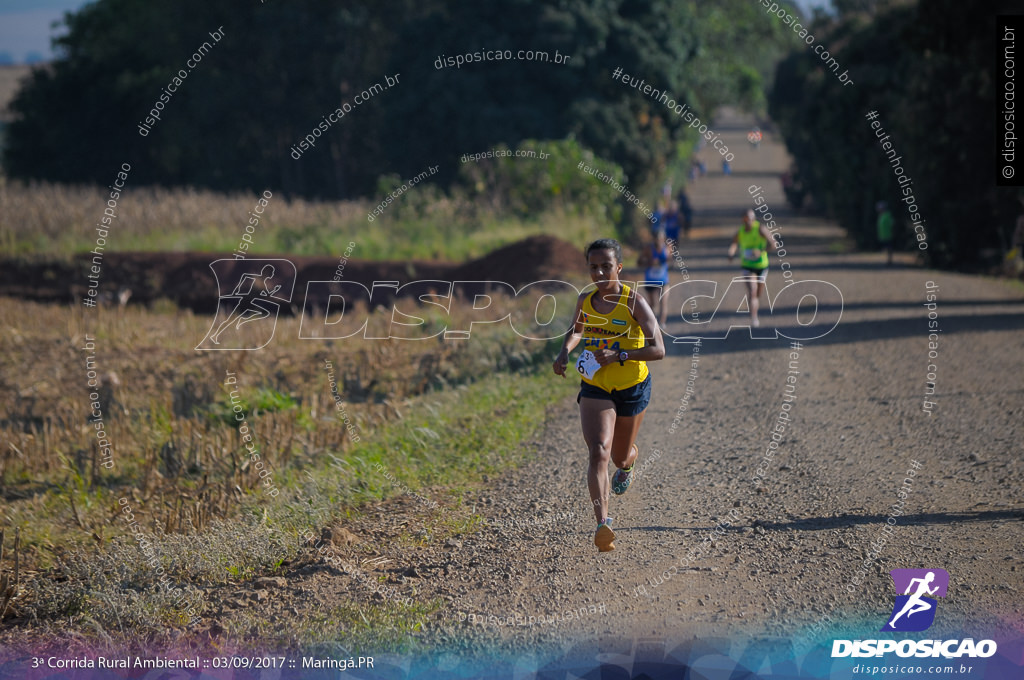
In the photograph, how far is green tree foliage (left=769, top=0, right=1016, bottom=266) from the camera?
1995 cm

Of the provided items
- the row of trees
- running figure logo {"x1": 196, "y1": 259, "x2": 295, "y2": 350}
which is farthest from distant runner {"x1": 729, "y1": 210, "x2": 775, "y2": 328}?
the row of trees

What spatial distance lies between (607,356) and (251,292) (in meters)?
17.3

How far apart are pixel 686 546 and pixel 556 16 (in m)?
25.8

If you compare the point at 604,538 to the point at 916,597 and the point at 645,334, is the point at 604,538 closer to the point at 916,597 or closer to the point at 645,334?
the point at 645,334

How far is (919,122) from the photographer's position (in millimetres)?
23531

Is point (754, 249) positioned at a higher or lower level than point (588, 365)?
higher

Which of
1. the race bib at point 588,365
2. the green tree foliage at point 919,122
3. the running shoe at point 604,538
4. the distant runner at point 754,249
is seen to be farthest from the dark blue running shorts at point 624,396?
the green tree foliage at point 919,122

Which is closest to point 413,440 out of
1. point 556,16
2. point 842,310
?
point 842,310

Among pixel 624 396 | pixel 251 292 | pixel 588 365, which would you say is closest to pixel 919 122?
pixel 251 292

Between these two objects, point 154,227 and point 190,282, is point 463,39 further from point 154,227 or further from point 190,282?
point 190,282

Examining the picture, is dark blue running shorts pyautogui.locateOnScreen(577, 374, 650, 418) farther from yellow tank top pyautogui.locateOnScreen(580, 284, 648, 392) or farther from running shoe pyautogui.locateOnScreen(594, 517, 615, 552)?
running shoe pyautogui.locateOnScreen(594, 517, 615, 552)

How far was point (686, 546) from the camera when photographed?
6.16 meters

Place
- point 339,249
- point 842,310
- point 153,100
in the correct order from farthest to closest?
point 153,100, point 339,249, point 842,310

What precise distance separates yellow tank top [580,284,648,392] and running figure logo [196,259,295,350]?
1175 cm
